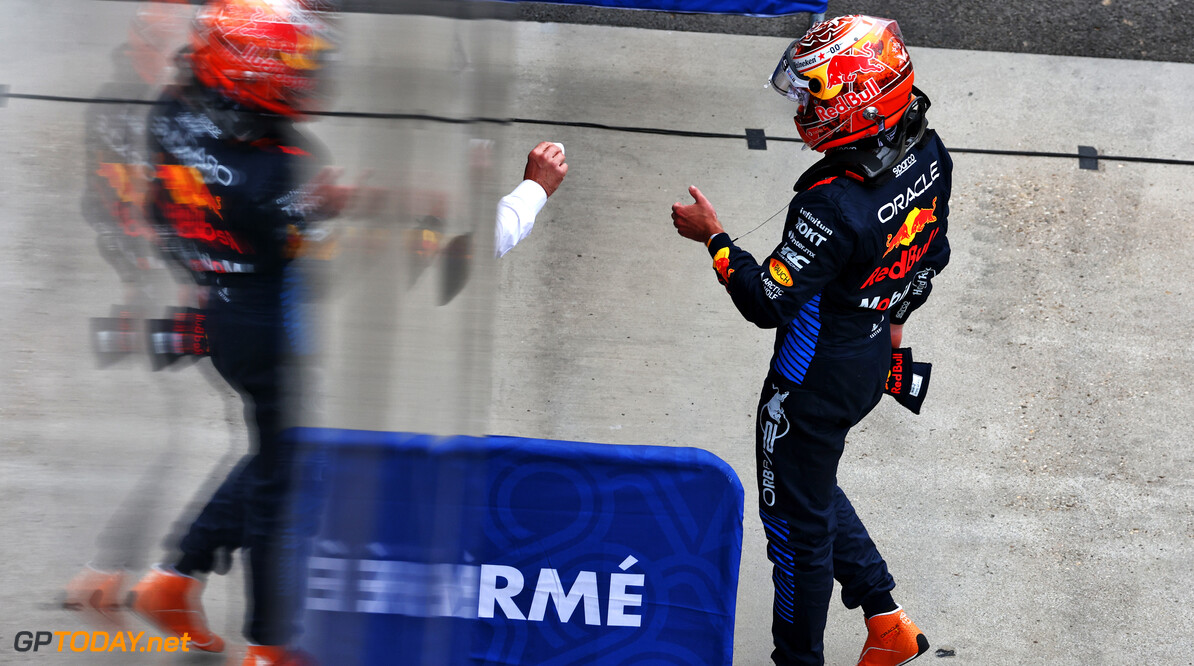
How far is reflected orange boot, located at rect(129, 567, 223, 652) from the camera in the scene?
1.24 metres

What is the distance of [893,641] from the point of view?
2627mm

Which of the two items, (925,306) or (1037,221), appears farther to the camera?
(1037,221)

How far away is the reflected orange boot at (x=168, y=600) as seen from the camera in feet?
4.08

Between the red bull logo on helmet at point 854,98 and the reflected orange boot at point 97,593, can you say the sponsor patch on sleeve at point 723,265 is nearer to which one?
the red bull logo on helmet at point 854,98

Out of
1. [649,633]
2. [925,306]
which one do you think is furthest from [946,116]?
[649,633]

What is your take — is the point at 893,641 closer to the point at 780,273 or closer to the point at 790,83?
the point at 780,273

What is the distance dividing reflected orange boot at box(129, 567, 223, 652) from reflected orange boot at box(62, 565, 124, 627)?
0.02 meters

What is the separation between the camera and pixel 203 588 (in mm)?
1253

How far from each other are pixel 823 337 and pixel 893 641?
2.81ft

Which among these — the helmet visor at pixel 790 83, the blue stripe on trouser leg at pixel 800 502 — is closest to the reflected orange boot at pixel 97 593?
the blue stripe on trouser leg at pixel 800 502

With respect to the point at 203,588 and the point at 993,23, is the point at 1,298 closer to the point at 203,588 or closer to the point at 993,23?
the point at 203,588

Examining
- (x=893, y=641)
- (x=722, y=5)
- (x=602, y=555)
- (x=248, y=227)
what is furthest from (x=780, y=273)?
(x=722, y=5)

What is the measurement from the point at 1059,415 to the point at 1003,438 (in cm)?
24

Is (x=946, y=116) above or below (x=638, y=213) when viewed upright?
above
